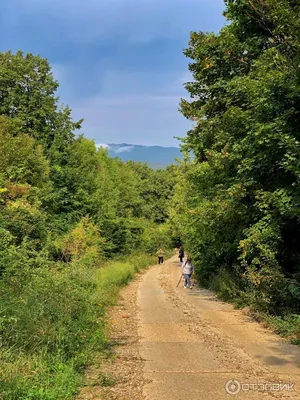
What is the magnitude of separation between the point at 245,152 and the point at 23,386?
9712 mm

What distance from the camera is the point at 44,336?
6.71 meters

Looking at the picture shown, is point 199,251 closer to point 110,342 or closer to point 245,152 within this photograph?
point 245,152

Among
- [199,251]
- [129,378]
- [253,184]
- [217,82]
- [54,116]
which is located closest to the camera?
[129,378]

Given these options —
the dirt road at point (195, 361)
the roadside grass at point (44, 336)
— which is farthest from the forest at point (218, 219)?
the dirt road at point (195, 361)

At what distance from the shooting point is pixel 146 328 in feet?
35.6

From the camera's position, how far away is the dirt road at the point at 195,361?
19.1ft

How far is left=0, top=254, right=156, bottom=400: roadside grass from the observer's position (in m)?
5.30

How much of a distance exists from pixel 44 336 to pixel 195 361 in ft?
9.37

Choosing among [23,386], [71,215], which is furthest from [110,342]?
[71,215]

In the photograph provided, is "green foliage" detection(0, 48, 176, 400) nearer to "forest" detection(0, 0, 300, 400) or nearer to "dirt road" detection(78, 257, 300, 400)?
A: "forest" detection(0, 0, 300, 400)

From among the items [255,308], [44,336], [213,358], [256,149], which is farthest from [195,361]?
[256,149]

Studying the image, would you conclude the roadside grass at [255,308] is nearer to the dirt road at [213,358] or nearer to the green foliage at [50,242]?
the dirt road at [213,358]

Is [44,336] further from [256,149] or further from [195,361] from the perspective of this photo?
[256,149]

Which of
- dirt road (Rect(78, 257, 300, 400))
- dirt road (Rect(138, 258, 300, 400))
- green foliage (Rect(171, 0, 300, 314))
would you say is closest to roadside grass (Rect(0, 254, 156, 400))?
dirt road (Rect(78, 257, 300, 400))
